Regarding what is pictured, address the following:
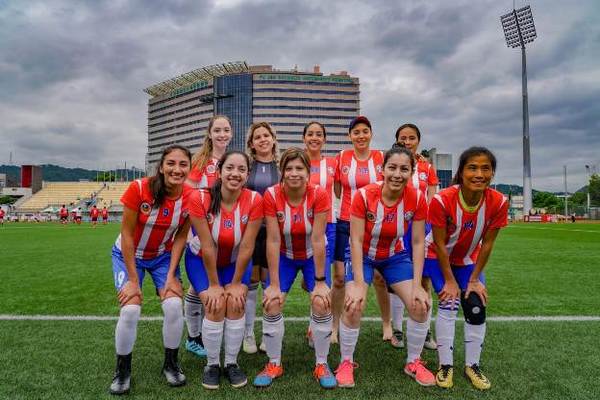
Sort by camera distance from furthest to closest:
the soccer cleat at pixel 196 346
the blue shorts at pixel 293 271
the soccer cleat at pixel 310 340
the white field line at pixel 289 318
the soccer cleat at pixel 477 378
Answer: the white field line at pixel 289 318, the soccer cleat at pixel 310 340, the soccer cleat at pixel 196 346, the blue shorts at pixel 293 271, the soccer cleat at pixel 477 378

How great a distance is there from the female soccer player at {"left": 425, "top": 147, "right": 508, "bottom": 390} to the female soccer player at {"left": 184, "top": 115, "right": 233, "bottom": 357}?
226cm

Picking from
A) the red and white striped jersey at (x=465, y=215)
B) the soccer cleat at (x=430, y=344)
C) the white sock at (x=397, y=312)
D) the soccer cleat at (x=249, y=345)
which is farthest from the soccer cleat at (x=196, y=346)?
the red and white striped jersey at (x=465, y=215)

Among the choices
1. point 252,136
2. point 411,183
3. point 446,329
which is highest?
point 252,136

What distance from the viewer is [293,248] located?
3.64 meters

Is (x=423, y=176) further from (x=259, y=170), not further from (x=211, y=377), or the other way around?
(x=211, y=377)

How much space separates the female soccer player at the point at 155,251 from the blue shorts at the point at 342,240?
1.50 metres

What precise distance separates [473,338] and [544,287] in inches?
177

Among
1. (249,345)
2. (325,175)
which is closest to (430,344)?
(249,345)

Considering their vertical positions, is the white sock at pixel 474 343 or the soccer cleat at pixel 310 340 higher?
the white sock at pixel 474 343

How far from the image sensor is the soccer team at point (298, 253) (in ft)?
11.0

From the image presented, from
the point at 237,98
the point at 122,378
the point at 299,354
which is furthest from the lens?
the point at 237,98

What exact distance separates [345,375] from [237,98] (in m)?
101

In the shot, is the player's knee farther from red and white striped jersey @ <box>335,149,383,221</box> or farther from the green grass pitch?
red and white striped jersey @ <box>335,149,383,221</box>

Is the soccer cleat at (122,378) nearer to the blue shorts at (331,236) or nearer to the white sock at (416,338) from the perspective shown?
the blue shorts at (331,236)
